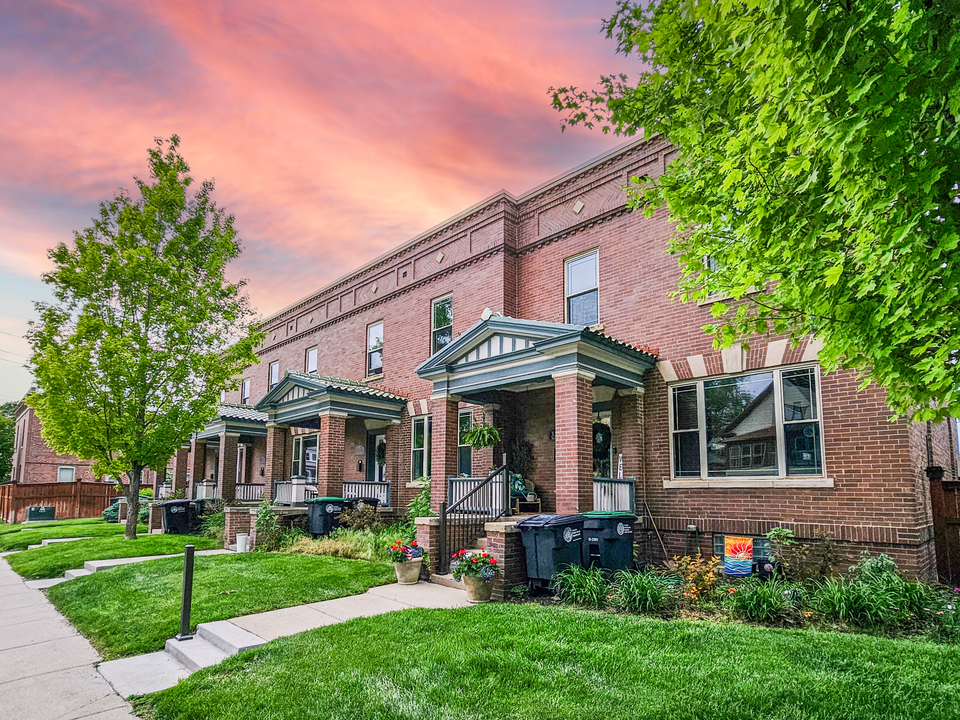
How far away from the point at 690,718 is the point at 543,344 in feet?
22.8

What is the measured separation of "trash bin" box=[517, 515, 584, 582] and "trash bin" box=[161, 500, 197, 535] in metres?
14.5

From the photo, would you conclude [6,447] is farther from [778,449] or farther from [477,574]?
[778,449]

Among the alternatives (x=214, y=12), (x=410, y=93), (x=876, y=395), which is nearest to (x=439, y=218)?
(x=410, y=93)

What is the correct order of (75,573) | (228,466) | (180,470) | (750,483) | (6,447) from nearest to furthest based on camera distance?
1. (750,483)
2. (75,573)
3. (228,466)
4. (180,470)
5. (6,447)

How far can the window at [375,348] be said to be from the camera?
18531 millimetres

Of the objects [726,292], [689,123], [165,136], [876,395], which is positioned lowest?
[876,395]

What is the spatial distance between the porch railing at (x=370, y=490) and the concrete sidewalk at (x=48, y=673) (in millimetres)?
8145

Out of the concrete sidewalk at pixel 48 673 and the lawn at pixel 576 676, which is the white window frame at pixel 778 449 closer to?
the lawn at pixel 576 676

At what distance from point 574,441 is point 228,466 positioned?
15.9 m

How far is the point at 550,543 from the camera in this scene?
28.1 ft

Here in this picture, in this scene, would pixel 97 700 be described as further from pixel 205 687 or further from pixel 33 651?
pixel 33 651

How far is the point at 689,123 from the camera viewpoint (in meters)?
5.50

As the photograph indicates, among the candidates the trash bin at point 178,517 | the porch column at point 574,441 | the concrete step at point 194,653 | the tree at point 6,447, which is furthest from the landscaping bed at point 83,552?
the tree at point 6,447

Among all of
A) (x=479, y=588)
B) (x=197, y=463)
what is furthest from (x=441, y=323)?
(x=197, y=463)
